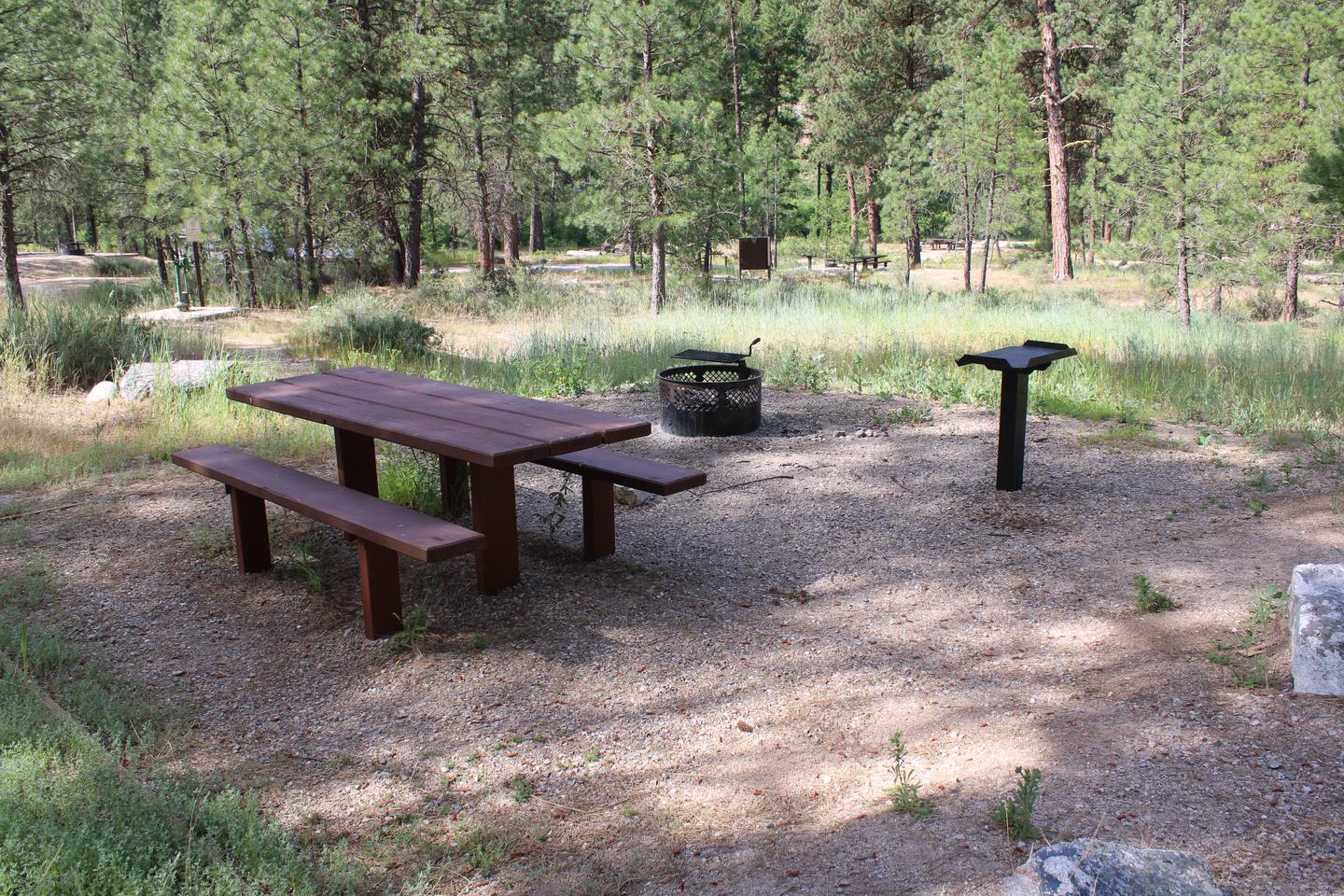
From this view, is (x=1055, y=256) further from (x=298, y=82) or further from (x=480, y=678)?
Result: (x=480, y=678)

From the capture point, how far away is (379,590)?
3.83m

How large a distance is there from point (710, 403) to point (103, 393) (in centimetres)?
482

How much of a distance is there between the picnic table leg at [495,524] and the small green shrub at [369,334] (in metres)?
6.49

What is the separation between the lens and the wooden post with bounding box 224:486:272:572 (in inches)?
174

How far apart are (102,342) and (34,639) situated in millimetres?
6403

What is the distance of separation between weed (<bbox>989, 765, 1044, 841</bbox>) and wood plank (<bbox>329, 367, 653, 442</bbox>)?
1.94 meters

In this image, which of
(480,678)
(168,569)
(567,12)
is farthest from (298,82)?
(480,678)

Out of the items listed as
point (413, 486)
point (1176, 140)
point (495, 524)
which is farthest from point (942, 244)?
point (495, 524)

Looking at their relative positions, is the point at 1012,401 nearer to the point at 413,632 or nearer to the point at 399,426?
the point at 399,426

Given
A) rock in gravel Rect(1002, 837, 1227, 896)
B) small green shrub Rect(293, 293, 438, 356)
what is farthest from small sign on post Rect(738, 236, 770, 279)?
rock in gravel Rect(1002, 837, 1227, 896)

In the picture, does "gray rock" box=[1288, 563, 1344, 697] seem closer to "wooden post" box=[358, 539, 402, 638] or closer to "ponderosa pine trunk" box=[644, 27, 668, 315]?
"wooden post" box=[358, 539, 402, 638]

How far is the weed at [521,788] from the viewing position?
112 inches

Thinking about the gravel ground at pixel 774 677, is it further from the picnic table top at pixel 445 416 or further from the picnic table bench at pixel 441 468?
the picnic table top at pixel 445 416

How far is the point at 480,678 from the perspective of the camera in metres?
3.60
